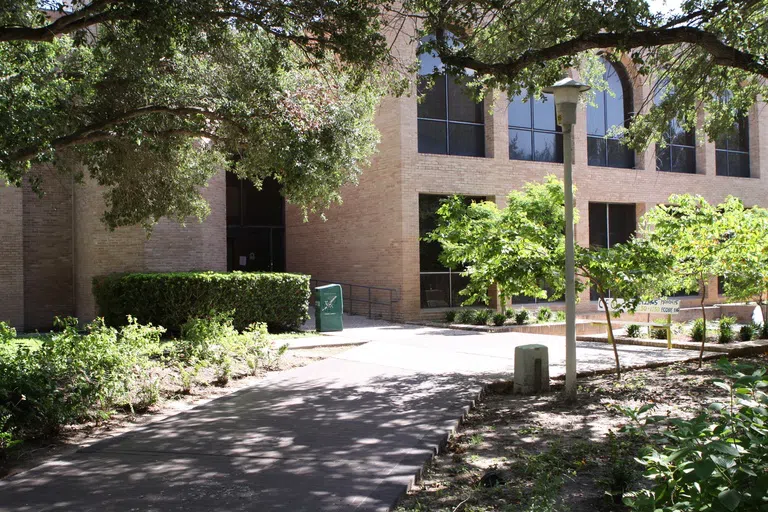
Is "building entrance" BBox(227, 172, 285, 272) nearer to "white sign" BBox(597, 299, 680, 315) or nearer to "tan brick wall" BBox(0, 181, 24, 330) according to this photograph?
"tan brick wall" BBox(0, 181, 24, 330)

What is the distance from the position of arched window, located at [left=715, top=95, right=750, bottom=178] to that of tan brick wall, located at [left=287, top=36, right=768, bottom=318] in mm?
1070

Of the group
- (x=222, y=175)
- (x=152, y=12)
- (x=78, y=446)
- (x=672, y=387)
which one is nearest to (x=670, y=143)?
(x=222, y=175)

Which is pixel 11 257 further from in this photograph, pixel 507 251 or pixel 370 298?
pixel 507 251

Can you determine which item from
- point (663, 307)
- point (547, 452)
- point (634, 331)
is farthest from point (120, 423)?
point (634, 331)

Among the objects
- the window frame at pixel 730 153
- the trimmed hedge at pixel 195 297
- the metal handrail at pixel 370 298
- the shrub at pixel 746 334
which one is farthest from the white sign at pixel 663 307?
the window frame at pixel 730 153

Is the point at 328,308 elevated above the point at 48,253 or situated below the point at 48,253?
below

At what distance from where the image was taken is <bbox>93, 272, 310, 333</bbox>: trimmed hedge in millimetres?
14805

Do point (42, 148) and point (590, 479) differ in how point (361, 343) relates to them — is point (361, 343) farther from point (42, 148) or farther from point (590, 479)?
point (590, 479)

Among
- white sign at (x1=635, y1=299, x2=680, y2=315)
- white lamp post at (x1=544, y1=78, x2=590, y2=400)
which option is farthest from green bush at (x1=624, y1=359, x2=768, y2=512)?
white sign at (x1=635, y1=299, x2=680, y2=315)

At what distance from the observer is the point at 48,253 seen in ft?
67.9

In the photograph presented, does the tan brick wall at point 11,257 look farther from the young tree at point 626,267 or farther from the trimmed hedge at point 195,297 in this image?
the young tree at point 626,267

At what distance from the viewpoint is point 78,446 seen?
6.17 meters

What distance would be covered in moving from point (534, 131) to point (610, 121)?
3667mm

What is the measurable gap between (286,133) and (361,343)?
5.72 meters
